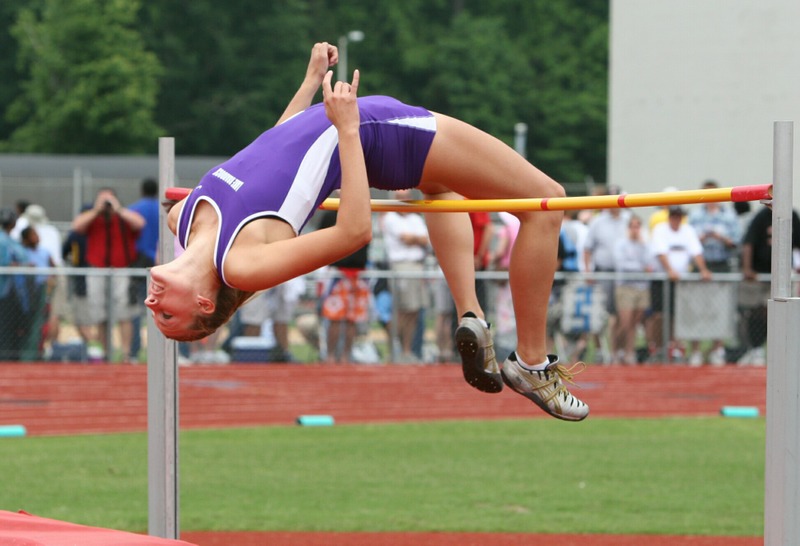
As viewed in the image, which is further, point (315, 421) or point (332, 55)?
point (315, 421)

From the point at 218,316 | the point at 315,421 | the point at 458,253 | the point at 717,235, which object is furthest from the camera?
the point at 717,235

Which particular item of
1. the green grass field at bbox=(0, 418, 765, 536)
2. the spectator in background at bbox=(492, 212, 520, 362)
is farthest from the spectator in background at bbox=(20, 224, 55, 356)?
the spectator in background at bbox=(492, 212, 520, 362)

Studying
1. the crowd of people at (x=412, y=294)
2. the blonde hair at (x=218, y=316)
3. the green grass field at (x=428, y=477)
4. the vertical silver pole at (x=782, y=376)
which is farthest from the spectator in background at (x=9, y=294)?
the vertical silver pole at (x=782, y=376)

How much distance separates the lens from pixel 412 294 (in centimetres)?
1280

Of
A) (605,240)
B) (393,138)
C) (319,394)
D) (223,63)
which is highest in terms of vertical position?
(223,63)

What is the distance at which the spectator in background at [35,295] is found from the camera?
40.2 feet

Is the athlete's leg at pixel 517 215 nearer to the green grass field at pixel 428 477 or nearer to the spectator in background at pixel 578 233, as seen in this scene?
the green grass field at pixel 428 477

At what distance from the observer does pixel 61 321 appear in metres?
12.7

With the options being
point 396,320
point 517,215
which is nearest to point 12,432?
point 396,320

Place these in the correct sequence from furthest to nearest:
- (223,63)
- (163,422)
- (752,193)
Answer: (223,63) < (163,422) < (752,193)

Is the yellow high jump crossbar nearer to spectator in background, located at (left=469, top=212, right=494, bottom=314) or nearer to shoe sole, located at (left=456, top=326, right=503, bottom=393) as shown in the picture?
shoe sole, located at (left=456, top=326, right=503, bottom=393)

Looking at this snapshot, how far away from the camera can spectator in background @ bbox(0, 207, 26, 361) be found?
40.2 feet

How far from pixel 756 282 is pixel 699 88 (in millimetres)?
10215

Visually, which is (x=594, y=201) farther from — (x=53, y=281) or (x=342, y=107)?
(x=53, y=281)
